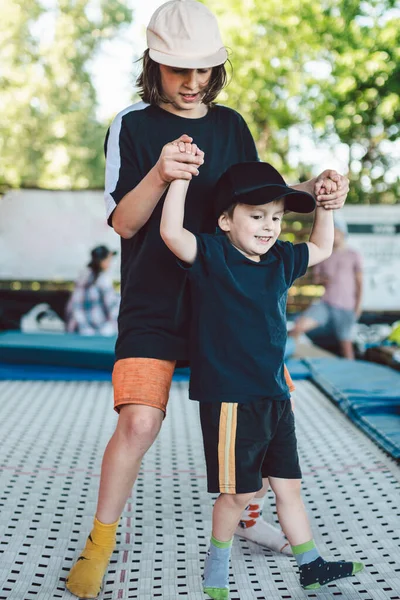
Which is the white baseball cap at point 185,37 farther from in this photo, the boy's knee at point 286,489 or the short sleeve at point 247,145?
the boy's knee at point 286,489

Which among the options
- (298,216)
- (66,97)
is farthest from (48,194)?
(66,97)

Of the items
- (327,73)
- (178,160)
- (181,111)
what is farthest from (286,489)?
(327,73)

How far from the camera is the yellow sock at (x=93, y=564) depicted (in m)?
1.38

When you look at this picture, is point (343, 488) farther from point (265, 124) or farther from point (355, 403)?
point (265, 124)

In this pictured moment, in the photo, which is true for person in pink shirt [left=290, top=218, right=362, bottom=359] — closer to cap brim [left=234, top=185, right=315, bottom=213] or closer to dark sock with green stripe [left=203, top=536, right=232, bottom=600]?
cap brim [left=234, top=185, right=315, bottom=213]

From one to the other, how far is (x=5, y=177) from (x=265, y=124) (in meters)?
7.68

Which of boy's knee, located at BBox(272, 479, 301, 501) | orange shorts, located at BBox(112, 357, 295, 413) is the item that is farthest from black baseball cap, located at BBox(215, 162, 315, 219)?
boy's knee, located at BBox(272, 479, 301, 501)

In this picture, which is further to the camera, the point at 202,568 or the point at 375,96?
the point at 375,96

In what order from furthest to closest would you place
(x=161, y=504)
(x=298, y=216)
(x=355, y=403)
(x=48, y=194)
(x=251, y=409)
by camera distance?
(x=298, y=216)
(x=48, y=194)
(x=355, y=403)
(x=161, y=504)
(x=251, y=409)

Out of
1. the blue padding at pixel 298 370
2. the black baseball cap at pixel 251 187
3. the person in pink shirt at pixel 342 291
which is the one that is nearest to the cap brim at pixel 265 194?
the black baseball cap at pixel 251 187

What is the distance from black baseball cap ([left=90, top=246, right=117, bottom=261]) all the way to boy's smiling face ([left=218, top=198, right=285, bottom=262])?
161 inches

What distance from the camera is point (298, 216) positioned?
253 inches

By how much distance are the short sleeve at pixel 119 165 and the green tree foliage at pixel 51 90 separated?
42.9ft

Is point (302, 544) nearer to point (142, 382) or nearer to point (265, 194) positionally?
point (142, 382)
